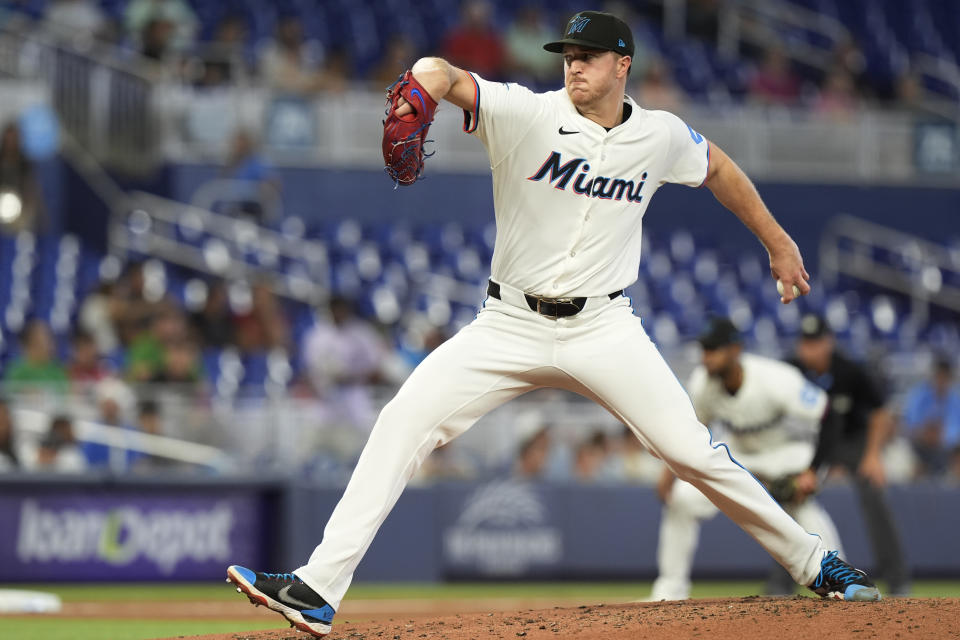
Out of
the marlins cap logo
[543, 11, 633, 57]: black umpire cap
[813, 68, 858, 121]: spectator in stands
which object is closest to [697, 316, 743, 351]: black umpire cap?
[543, 11, 633, 57]: black umpire cap

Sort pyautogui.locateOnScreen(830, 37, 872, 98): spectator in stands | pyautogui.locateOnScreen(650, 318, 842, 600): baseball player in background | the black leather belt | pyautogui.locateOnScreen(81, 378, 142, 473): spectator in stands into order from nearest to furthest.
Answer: the black leather belt, pyautogui.locateOnScreen(650, 318, 842, 600): baseball player in background, pyautogui.locateOnScreen(81, 378, 142, 473): spectator in stands, pyautogui.locateOnScreen(830, 37, 872, 98): spectator in stands

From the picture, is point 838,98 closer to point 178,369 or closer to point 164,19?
point 164,19

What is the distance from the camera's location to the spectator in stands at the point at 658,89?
18.0 m

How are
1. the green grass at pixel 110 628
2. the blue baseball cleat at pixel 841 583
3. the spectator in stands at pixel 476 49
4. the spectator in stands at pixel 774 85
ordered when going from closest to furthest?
1. the blue baseball cleat at pixel 841 583
2. the green grass at pixel 110 628
3. the spectator in stands at pixel 476 49
4. the spectator in stands at pixel 774 85

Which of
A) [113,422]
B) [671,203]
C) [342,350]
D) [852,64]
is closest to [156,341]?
[113,422]

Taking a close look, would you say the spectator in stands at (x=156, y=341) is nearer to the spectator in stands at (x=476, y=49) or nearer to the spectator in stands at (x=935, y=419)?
the spectator in stands at (x=935, y=419)

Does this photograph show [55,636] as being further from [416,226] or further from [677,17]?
[677,17]

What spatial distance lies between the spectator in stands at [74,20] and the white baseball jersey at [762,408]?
10675 millimetres

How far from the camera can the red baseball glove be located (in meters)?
5.11

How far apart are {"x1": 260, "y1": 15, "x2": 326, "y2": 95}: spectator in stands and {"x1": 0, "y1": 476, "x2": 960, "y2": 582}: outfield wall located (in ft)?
22.9

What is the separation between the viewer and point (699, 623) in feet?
18.2

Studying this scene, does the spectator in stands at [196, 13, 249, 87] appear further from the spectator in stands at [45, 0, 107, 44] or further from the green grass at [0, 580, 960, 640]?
the green grass at [0, 580, 960, 640]

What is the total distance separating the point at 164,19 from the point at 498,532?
823 centimetres

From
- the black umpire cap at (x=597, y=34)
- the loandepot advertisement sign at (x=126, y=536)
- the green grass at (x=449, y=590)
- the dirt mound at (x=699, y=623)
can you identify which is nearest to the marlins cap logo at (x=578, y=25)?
the black umpire cap at (x=597, y=34)
